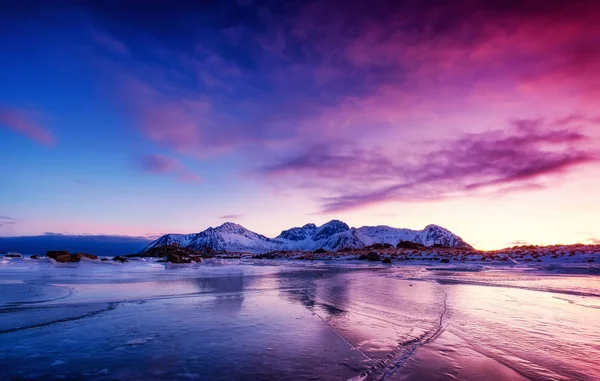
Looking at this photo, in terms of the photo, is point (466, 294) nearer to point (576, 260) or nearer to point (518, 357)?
point (518, 357)

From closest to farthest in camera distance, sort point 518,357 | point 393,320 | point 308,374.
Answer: point 308,374 < point 518,357 < point 393,320

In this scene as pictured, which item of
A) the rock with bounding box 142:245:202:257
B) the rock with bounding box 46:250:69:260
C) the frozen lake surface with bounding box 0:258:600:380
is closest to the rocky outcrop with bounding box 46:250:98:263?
the rock with bounding box 46:250:69:260

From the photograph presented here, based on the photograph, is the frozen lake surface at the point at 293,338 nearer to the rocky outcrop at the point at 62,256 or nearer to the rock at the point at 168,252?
the rocky outcrop at the point at 62,256

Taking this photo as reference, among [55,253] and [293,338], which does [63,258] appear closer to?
[55,253]

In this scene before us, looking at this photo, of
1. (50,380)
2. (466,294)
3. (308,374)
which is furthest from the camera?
(466,294)

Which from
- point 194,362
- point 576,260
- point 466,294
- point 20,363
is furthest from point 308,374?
point 576,260

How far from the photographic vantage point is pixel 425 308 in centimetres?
883

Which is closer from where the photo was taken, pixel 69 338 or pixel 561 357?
pixel 561 357

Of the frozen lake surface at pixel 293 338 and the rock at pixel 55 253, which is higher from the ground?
the rock at pixel 55 253

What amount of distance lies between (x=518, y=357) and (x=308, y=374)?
10.3ft

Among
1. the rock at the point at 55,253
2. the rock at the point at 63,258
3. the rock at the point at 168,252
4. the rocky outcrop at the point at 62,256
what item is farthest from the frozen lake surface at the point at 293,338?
the rock at the point at 168,252

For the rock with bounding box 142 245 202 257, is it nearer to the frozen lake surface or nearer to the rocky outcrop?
the rocky outcrop

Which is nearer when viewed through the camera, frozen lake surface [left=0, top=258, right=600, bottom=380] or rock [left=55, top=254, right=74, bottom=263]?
frozen lake surface [left=0, top=258, right=600, bottom=380]

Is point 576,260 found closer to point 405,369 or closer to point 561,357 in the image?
point 561,357
